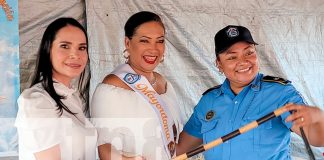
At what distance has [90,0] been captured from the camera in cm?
320

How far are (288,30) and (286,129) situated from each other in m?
1.68

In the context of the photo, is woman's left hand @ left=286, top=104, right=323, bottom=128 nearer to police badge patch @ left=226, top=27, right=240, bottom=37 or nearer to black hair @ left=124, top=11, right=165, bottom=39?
police badge patch @ left=226, top=27, right=240, bottom=37

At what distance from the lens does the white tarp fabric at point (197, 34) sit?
3.15 metres

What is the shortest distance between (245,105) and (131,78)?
604 millimetres

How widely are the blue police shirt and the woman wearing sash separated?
0.81 ft

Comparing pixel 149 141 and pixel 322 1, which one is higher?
pixel 322 1

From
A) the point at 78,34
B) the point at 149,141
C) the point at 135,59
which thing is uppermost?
the point at 78,34

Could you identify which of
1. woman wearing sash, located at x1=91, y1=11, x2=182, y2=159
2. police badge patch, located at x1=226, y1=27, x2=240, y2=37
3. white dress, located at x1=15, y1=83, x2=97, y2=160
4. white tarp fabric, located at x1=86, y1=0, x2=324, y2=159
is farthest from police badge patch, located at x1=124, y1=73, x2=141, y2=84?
white tarp fabric, located at x1=86, y1=0, x2=324, y2=159

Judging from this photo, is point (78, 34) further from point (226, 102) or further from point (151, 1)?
point (151, 1)

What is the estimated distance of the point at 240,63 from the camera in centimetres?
225

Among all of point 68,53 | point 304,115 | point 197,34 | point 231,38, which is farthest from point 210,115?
point 197,34

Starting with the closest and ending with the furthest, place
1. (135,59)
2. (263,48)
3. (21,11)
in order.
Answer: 1. (135,59)
2. (21,11)
3. (263,48)

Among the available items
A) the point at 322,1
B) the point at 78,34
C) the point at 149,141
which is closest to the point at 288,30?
the point at 322,1

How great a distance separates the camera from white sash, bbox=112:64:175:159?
2.33 meters
